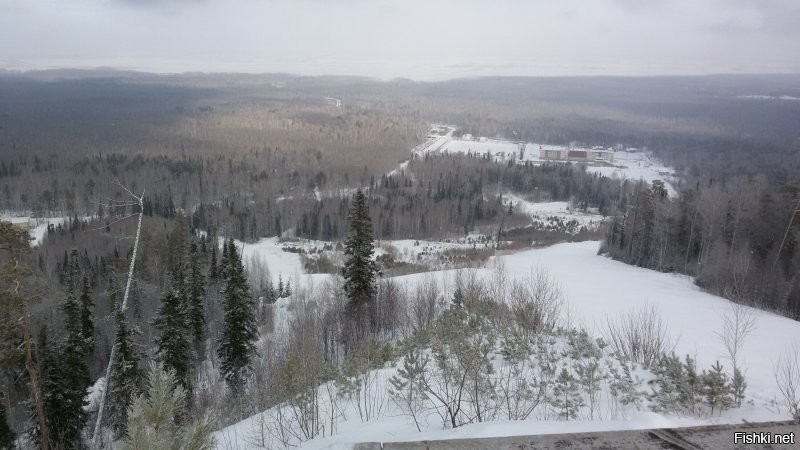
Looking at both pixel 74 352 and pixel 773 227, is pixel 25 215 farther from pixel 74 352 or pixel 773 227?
→ pixel 773 227

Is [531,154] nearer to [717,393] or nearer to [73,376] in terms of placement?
[73,376]

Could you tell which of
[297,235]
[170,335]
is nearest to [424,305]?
[170,335]

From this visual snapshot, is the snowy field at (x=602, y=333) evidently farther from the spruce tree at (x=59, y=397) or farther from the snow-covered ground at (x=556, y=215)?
the snow-covered ground at (x=556, y=215)

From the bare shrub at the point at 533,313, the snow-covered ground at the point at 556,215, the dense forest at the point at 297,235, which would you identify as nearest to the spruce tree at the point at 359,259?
the dense forest at the point at 297,235

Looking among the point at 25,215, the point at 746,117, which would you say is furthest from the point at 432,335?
the point at 746,117

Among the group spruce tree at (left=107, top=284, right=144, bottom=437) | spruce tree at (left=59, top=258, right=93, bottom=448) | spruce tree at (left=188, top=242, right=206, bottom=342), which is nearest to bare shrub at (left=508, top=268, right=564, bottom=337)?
spruce tree at (left=107, top=284, right=144, bottom=437)

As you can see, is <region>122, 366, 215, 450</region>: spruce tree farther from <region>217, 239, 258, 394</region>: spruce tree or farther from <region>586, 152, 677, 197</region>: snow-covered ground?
<region>586, 152, 677, 197</region>: snow-covered ground
